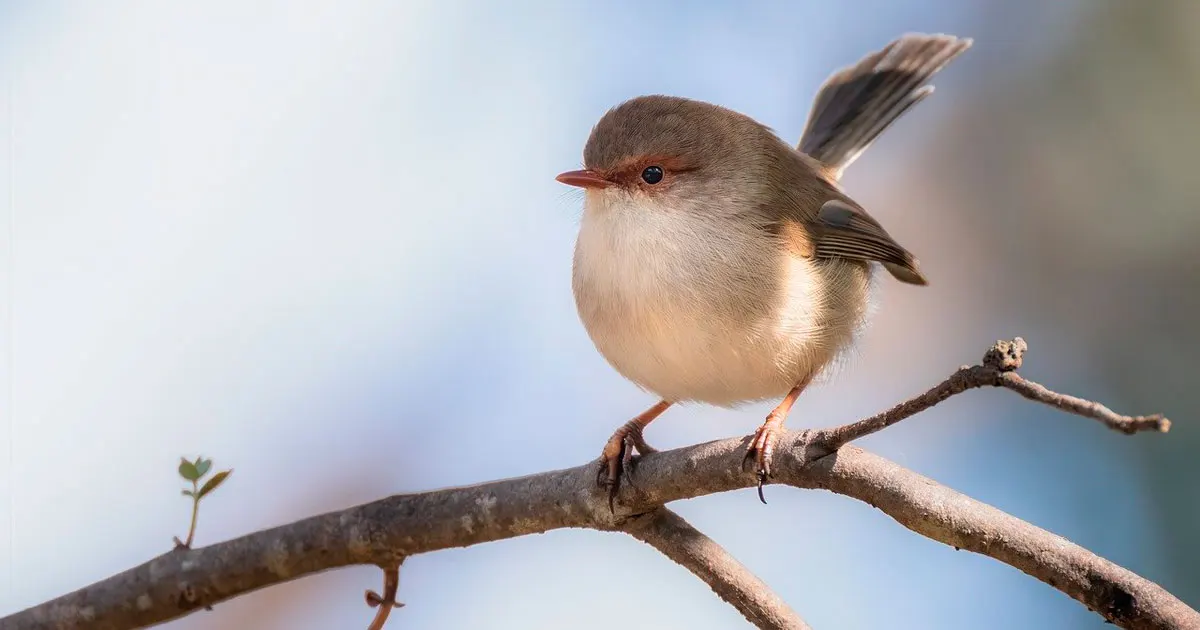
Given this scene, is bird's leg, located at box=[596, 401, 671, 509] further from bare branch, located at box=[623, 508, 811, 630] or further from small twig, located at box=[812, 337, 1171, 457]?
small twig, located at box=[812, 337, 1171, 457]

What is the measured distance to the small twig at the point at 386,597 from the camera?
2944 millimetres

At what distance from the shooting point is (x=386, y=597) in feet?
9.82

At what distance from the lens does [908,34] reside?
5180 millimetres

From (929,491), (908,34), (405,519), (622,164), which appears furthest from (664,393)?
(908,34)

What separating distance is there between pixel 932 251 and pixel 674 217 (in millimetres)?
2388

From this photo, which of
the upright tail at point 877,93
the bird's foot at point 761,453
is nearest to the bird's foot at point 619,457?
the bird's foot at point 761,453

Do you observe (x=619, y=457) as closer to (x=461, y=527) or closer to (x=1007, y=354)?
(x=461, y=527)

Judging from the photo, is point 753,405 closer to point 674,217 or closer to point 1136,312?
point 674,217

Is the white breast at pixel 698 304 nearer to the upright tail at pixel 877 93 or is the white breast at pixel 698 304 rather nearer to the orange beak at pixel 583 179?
the orange beak at pixel 583 179

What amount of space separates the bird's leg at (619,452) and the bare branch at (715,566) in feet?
0.37

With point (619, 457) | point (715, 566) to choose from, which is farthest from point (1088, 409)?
point (619, 457)

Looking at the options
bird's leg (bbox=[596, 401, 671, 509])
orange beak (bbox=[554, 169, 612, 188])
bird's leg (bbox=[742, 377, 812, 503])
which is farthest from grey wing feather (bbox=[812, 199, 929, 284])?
bird's leg (bbox=[742, 377, 812, 503])

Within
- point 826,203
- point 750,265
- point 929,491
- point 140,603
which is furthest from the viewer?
point 826,203

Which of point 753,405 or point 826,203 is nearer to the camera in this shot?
point 753,405
